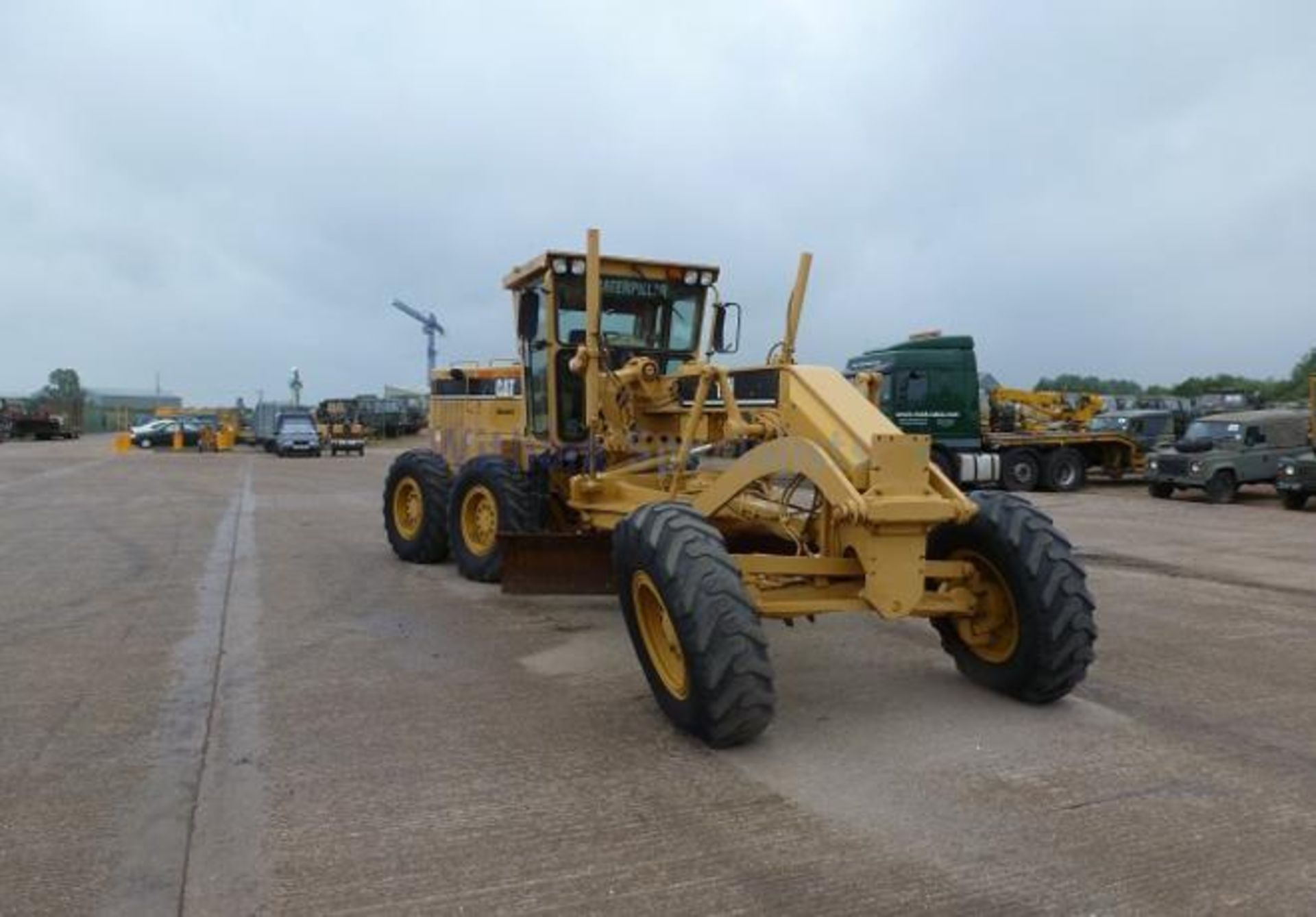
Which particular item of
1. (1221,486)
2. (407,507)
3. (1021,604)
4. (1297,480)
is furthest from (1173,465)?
(1021,604)

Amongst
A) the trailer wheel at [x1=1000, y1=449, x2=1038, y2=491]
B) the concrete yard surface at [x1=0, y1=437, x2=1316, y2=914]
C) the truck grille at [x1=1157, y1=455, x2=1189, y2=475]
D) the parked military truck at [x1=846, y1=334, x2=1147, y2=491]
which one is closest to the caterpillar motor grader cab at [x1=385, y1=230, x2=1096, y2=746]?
the concrete yard surface at [x1=0, y1=437, x2=1316, y2=914]

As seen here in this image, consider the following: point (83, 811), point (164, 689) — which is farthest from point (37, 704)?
point (83, 811)

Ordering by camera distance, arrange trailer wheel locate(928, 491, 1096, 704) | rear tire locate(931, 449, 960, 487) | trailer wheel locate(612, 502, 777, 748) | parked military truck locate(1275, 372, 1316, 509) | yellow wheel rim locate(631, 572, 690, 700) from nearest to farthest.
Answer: trailer wheel locate(612, 502, 777, 748), yellow wheel rim locate(631, 572, 690, 700), trailer wheel locate(928, 491, 1096, 704), parked military truck locate(1275, 372, 1316, 509), rear tire locate(931, 449, 960, 487)

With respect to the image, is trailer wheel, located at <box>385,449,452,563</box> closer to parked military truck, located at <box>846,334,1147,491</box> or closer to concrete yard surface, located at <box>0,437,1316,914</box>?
concrete yard surface, located at <box>0,437,1316,914</box>

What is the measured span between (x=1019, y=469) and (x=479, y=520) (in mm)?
16489

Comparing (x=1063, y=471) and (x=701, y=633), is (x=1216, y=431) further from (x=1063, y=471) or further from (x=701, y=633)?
(x=701, y=633)

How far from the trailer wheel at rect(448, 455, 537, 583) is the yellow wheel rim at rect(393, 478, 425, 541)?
108cm

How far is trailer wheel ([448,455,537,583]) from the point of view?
29.8 feet

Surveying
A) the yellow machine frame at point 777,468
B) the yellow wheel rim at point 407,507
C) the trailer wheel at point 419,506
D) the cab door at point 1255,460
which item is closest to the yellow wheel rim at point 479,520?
the yellow machine frame at point 777,468

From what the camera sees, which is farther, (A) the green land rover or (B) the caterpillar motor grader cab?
(A) the green land rover

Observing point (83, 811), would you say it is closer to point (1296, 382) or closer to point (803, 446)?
point (803, 446)

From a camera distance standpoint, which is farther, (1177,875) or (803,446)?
(803,446)

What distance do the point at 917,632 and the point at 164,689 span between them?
4984mm

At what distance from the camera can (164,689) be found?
613cm
